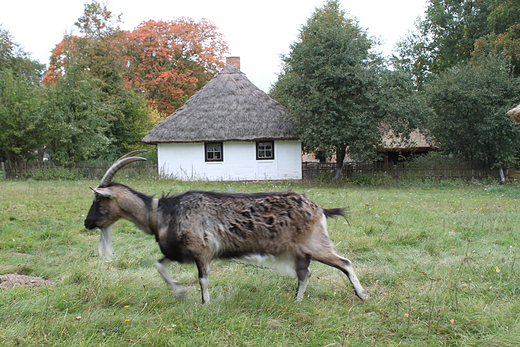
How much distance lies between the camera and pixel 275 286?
4.99m

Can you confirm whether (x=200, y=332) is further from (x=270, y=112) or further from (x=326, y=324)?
(x=270, y=112)

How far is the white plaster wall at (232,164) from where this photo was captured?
2459cm

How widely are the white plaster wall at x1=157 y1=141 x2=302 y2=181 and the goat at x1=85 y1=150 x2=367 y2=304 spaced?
19.9 metres

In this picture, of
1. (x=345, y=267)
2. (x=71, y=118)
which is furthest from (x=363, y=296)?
(x=71, y=118)

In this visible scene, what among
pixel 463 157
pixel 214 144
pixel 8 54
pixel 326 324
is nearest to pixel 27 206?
pixel 326 324

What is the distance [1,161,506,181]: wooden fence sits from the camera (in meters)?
22.4

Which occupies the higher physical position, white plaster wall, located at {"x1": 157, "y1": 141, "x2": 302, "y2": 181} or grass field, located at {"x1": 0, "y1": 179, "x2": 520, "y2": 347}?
white plaster wall, located at {"x1": 157, "y1": 141, "x2": 302, "y2": 181}

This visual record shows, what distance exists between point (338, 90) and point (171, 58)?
72.9 feet

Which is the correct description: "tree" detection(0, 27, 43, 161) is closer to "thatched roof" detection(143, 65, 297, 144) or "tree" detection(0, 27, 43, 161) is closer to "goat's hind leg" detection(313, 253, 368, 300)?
"thatched roof" detection(143, 65, 297, 144)

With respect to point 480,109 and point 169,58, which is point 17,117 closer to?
point 169,58

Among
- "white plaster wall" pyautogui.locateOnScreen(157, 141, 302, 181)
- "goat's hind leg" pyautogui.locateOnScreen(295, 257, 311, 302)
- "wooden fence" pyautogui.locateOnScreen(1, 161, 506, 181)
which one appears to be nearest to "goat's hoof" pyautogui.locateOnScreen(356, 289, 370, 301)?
"goat's hind leg" pyautogui.locateOnScreen(295, 257, 311, 302)

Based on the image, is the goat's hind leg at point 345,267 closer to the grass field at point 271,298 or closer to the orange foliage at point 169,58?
the grass field at point 271,298

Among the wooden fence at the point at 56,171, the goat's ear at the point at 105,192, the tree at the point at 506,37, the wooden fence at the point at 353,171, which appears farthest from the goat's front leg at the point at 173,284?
the tree at the point at 506,37

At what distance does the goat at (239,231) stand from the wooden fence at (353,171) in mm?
18525
